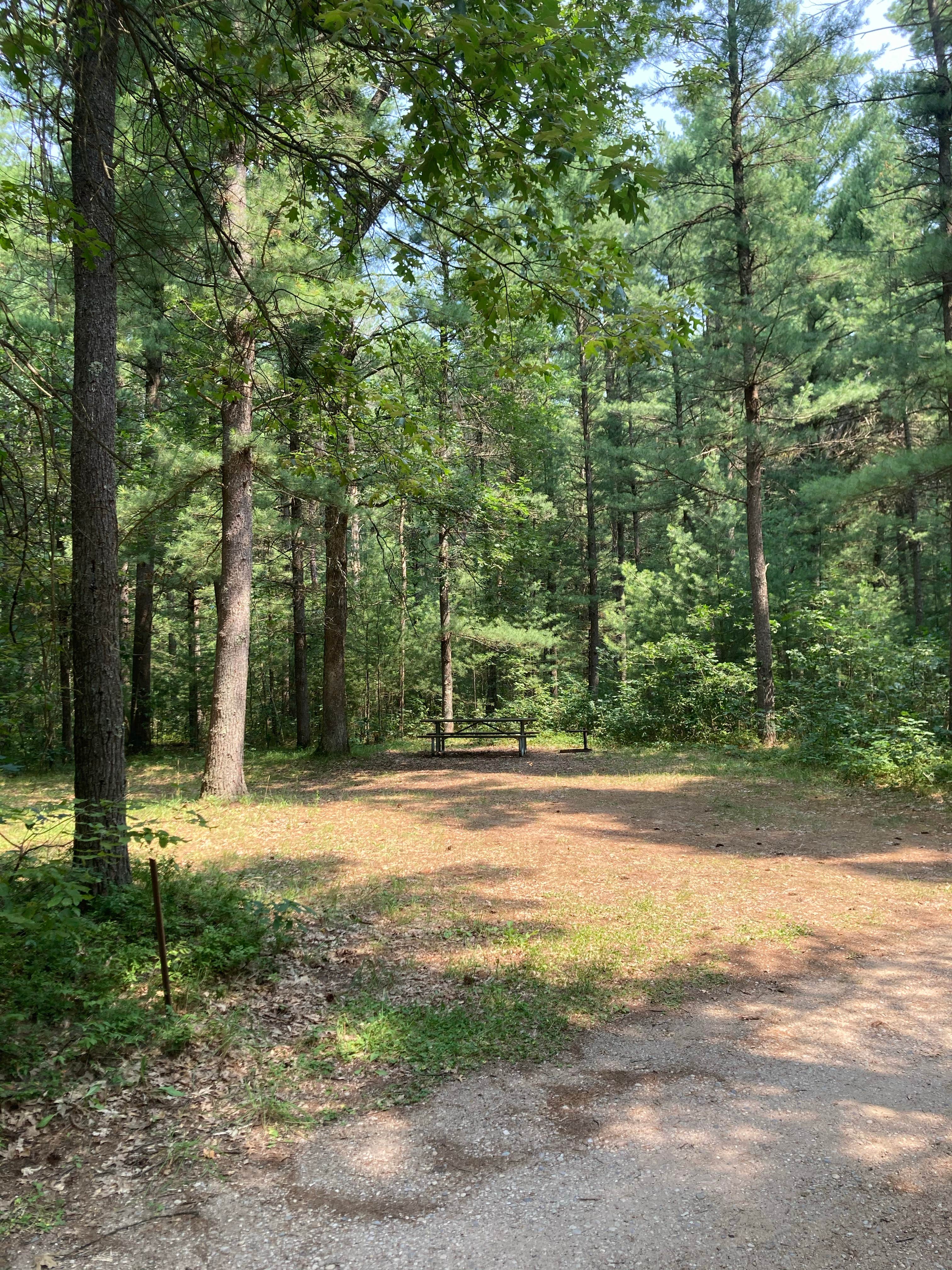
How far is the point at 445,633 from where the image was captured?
1683 centimetres

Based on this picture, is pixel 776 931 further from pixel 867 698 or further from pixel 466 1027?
pixel 867 698

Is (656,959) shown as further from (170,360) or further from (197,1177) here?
(170,360)

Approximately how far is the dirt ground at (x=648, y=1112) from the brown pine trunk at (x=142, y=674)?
9.52 m

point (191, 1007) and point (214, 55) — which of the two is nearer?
point (214, 55)

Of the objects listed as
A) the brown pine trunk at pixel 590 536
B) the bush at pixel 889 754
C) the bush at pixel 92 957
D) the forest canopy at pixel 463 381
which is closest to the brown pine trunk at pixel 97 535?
the forest canopy at pixel 463 381

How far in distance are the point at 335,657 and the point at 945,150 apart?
1196 cm

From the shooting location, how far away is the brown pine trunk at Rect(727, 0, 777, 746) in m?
12.7

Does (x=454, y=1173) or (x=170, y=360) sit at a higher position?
(x=170, y=360)

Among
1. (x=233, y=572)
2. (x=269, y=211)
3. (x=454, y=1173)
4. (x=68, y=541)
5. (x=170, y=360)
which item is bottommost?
→ (x=454, y=1173)

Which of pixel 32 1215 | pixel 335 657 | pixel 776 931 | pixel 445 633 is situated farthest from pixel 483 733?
pixel 32 1215

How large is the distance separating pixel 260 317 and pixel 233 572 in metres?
5.42

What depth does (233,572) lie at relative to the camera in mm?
9047

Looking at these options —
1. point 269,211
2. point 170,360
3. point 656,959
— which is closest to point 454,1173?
point 656,959

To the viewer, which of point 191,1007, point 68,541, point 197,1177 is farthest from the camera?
point 68,541
